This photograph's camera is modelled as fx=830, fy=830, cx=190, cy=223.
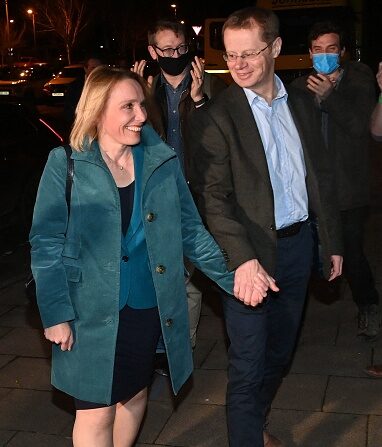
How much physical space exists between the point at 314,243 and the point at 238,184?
1.93 feet

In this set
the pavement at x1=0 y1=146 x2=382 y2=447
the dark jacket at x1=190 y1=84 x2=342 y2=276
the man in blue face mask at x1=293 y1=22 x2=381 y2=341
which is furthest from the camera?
the man in blue face mask at x1=293 y1=22 x2=381 y2=341

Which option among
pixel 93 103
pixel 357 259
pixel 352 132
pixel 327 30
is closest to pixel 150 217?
pixel 93 103

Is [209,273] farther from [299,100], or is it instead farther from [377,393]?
[377,393]

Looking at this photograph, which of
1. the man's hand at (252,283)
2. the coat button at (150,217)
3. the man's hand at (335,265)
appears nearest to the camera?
the coat button at (150,217)

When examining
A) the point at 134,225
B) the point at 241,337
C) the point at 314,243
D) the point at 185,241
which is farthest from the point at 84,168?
the point at 314,243

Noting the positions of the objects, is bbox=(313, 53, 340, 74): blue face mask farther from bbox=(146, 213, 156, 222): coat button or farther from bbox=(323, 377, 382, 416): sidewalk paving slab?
bbox=(146, 213, 156, 222): coat button

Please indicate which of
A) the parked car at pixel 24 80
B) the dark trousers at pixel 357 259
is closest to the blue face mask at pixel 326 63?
the dark trousers at pixel 357 259

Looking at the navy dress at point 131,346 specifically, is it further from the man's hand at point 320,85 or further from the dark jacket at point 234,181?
the man's hand at point 320,85

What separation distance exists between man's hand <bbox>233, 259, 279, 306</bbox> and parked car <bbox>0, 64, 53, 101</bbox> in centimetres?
2698

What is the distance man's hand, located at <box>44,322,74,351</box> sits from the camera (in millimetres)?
3166

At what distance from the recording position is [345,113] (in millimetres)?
4781

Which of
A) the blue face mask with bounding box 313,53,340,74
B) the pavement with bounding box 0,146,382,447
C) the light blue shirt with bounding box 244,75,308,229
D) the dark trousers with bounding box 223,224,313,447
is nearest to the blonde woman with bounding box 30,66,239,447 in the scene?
the dark trousers with bounding box 223,224,313,447

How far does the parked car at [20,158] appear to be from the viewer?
921cm

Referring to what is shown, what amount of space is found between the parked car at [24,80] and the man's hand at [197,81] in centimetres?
2542
